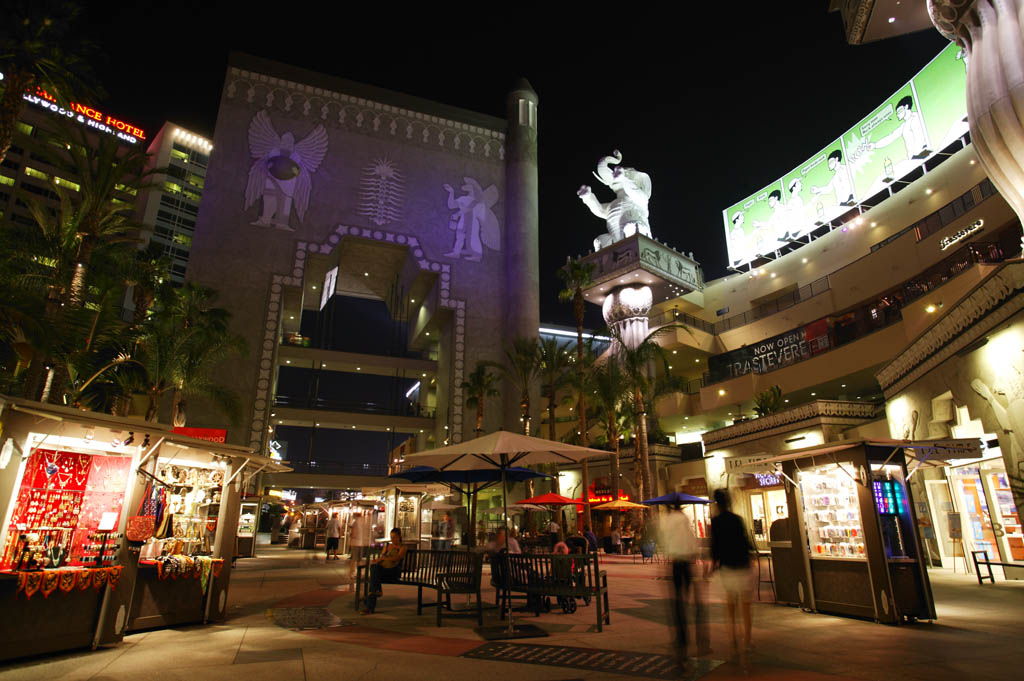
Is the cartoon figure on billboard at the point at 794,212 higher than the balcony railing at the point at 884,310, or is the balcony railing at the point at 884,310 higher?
the cartoon figure on billboard at the point at 794,212

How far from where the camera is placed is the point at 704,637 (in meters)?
6.30

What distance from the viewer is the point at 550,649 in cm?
652

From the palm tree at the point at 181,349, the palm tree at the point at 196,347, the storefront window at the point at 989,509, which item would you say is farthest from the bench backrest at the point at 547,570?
the palm tree at the point at 196,347

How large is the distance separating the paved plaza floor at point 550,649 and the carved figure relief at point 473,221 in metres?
32.7

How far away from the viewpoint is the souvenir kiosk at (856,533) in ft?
26.2

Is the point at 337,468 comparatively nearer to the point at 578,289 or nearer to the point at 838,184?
the point at 578,289

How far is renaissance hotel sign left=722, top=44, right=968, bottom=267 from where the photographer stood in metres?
29.3

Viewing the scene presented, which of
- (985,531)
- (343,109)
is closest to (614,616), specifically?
(985,531)

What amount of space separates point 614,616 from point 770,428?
19674mm

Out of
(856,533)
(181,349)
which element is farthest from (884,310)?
(181,349)

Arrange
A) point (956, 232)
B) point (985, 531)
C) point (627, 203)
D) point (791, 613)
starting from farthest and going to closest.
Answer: point (627, 203)
point (956, 232)
point (985, 531)
point (791, 613)

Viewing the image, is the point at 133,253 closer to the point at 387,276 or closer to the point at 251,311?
the point at 251,311

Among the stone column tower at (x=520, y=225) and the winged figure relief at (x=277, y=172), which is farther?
the stone column tower at (x=520, y=225)

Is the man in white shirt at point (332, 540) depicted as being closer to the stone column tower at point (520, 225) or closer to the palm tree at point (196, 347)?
the palm tree at point (196, 347)
